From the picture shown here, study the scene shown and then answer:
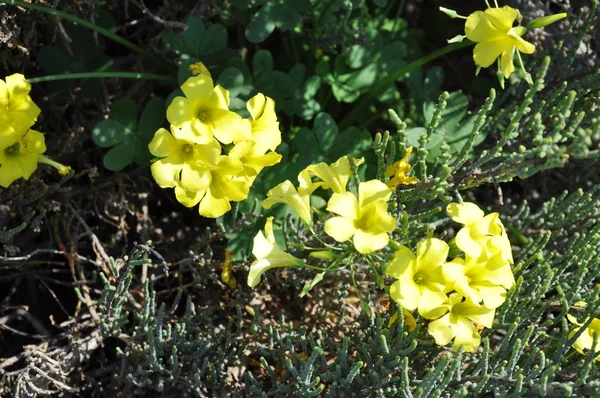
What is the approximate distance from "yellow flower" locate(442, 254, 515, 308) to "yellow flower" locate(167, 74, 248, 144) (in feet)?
2.22

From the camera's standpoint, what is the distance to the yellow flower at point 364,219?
157 cm

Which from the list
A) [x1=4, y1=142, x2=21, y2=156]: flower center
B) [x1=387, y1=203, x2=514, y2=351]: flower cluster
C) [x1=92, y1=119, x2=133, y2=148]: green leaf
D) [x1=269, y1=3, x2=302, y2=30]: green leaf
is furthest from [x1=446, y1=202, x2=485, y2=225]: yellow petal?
[x1=4, y1=142, x2=21, y2=156]: flower center

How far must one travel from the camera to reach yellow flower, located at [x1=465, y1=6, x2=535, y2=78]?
1.76 metres

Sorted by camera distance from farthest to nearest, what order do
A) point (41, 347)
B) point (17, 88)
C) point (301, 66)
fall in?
point (301, 66)
point (41, 347)
point (17, 88)

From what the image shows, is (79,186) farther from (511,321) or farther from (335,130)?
(511,321)

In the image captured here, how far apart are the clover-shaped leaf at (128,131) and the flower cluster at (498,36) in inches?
39.9

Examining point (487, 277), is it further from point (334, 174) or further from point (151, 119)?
point (151, 119)

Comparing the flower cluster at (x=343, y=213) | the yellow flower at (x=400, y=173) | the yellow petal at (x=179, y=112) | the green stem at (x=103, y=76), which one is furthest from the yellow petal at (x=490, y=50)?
the green stem at (x=103, y=76)

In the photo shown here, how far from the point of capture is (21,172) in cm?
192

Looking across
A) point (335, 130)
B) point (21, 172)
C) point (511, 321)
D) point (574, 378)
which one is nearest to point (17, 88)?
point (21, 172)

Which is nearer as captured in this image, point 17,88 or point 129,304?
point 17,88

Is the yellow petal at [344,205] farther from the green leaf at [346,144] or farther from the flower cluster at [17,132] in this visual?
the flower cluster at [17,132]

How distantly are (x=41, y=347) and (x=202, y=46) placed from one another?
111cm

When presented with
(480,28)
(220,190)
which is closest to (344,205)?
(220,190)
